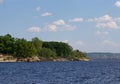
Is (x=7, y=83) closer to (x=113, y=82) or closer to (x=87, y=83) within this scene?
(x=87, y=83)

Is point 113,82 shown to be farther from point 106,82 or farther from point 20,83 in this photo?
point 20,83

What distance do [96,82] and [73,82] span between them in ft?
12.1

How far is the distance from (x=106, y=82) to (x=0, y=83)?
51.4 ft

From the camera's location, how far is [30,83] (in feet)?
190

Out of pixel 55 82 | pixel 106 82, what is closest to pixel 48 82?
pixel 55 82

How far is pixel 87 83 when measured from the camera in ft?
192

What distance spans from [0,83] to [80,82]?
12142mm

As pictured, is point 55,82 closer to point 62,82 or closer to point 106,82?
point 62,82

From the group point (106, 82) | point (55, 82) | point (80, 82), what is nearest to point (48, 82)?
point (55, 82)

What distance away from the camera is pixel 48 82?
60438mm

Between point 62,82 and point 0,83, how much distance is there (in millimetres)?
9405

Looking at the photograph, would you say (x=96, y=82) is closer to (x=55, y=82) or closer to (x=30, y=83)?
(x=55, y=82)

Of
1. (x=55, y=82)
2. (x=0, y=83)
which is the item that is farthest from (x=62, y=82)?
(x=0, y=83)

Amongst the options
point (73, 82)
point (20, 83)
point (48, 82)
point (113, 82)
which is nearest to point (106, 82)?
point (113, 82)
